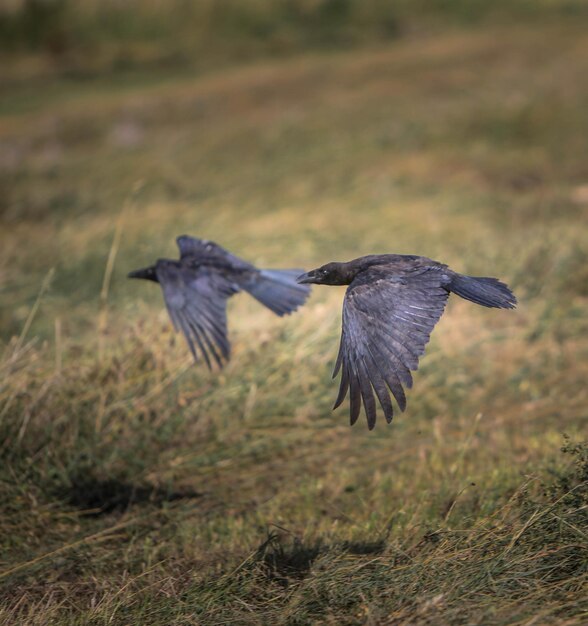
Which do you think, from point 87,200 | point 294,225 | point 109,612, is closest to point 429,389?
point 109,612

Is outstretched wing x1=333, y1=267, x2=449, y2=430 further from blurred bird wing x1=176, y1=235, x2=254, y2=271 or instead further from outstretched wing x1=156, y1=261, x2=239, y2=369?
blurred bird wing x1=176, y1=235, x2=254, y2=271

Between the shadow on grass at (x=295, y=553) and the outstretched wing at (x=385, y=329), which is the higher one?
the outstretched wing at (x=385, y=329)

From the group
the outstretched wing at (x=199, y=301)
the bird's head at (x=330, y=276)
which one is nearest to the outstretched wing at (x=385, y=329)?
the bird's head at (x=330, y=276)

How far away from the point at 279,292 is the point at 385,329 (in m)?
1.39

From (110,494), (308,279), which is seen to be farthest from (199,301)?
(110,494)

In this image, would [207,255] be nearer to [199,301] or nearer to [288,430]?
[199,301]

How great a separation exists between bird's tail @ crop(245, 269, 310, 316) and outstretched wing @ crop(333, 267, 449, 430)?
1028 millimetres

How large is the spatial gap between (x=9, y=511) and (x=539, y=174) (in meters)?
8.79

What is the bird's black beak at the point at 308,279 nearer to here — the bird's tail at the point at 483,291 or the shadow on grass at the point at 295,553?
the bird's tail at the point at 483,291

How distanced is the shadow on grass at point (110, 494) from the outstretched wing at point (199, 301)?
0.61 m

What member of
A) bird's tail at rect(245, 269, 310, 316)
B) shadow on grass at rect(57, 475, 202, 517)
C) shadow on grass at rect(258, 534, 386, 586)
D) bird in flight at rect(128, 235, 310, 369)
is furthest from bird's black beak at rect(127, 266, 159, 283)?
shadow on grass at rect(258, 534, 386, 586)

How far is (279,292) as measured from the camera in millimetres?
4773

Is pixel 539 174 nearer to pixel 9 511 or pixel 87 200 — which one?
pixel 87 200

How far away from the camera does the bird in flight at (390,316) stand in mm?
3250
